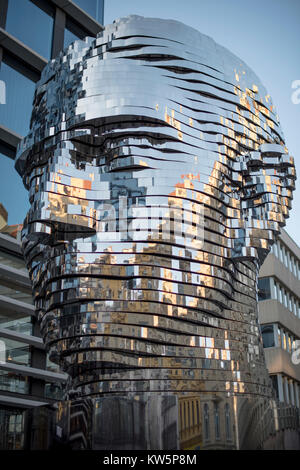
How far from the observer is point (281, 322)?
30969 millimetres

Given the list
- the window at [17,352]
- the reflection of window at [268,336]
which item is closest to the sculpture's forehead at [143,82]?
the window at [17,352]

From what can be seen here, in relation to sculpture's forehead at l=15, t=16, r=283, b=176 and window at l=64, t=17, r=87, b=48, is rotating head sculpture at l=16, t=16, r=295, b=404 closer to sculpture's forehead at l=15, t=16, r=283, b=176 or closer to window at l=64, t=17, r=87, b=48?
sculpture's forehead at l=15, t=16, r=283, b=176

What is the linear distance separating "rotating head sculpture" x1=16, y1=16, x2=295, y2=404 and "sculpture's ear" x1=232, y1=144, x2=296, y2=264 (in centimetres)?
2

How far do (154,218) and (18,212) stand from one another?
22066mm

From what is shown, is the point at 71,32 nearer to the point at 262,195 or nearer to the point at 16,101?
the point at 16,101

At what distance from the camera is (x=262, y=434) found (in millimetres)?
6293

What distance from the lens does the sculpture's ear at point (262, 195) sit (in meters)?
8.20

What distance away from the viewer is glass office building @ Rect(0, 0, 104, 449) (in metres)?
28.2

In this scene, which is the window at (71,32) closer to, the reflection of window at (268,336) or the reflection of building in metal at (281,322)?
the reflection of building in metal at (281,322)

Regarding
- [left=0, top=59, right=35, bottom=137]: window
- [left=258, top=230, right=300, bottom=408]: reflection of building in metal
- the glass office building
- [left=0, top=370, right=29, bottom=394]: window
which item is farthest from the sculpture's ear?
[left=0, top=59, right=35, bottom=137]: window

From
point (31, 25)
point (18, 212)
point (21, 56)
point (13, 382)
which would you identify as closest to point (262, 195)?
point (18, 212)

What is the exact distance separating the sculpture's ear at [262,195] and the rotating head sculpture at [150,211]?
0.07ft
